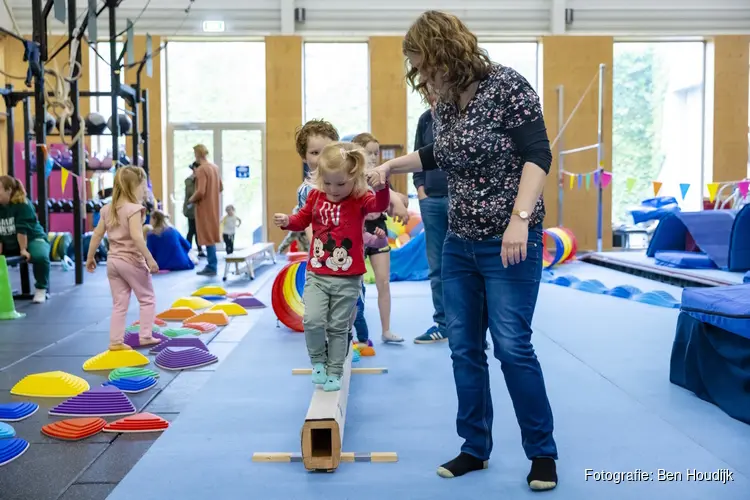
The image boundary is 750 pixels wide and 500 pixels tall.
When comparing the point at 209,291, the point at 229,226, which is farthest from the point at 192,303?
the point at 229,226

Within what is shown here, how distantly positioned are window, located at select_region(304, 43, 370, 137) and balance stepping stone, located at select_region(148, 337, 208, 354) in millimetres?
9310

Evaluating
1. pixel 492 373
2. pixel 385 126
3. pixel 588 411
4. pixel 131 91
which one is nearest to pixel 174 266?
pixel 131 91

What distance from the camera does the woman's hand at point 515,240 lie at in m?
2.04

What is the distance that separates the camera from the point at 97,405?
3131 millimetres

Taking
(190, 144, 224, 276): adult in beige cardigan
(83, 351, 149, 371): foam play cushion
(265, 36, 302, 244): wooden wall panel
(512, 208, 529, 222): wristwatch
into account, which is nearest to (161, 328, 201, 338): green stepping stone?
(83, 351, 149, 371): foam play cushion

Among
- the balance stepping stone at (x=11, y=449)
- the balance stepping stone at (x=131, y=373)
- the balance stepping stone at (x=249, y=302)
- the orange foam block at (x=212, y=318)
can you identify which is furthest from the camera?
the balance stepping stone at (x=249, y=302)

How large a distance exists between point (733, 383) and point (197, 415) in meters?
2.14

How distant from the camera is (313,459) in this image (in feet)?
7.68

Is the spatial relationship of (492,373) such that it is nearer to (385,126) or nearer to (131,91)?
(131,91)

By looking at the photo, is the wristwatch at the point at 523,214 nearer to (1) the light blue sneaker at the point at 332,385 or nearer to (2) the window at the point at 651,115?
(1) the light blue sneaker at the point at 332,385

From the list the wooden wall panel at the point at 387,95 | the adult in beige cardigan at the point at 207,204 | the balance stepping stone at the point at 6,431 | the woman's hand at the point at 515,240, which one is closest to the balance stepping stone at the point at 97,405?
the balance stepping stone at the point at 6,431

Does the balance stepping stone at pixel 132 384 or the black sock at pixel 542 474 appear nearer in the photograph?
the black sock at pixel 542 474

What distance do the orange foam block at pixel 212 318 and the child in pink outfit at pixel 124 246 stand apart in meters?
0.91

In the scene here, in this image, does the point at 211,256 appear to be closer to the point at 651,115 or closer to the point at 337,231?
the point at 337,231
